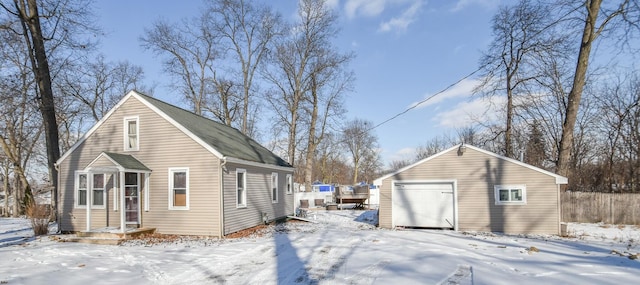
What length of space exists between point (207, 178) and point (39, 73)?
10.0m

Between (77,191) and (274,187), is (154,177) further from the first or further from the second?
(274,187)

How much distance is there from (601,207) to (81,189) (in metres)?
22.1

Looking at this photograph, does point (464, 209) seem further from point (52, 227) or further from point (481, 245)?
point (52, 227)

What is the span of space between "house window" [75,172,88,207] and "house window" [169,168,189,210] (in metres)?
3.56

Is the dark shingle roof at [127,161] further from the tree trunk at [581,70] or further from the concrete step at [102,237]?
the tree trunk at [581,70]

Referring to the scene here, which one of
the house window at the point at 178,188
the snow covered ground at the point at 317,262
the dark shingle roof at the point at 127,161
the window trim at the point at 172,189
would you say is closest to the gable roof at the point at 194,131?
the window trim at the point at 172,189

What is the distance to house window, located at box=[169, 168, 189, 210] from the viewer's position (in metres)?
13.6

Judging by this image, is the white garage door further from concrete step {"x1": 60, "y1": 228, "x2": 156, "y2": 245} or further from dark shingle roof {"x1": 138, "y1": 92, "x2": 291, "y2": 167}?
concrete step {"x1": 60, "y1": 228, "x2": 156, "y2": 245}

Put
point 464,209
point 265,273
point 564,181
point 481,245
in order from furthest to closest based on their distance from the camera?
point 464,209
point 564,181
point 481,245
point 265,273

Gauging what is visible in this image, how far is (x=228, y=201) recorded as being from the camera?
13633mm

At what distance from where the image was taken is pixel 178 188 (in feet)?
45.0

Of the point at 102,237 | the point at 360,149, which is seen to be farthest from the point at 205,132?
the point at 360,149

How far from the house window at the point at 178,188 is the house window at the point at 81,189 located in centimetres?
356

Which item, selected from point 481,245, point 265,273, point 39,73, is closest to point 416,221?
point 481,245
